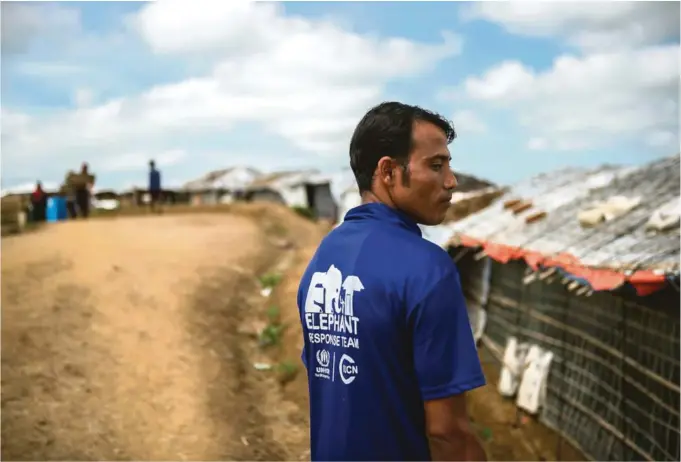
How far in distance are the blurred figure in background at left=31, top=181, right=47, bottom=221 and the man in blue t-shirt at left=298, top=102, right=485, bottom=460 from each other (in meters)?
20.3

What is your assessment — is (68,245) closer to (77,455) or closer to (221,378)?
(221,378)

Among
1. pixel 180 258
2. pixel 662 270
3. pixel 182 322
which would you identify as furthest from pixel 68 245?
pixel 662 270

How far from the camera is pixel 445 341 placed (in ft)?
5.67

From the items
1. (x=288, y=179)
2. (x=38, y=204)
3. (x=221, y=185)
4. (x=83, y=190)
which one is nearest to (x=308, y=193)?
(x=288, y=179)

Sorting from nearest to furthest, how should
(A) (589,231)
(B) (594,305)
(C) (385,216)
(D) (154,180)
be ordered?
1. (C) (385,216)
2. (A) (589,231)
3. (B) (594,305)
4. (D) (154,180)

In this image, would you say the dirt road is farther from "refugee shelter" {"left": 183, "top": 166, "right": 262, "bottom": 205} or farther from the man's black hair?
"refugee shelter" {"left": 183, "top": 166, "right": 262, "bottom": 205}

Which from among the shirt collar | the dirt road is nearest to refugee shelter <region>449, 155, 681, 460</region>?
the dirt road

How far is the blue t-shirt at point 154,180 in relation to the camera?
67.2 feet

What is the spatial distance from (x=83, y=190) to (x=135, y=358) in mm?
13371

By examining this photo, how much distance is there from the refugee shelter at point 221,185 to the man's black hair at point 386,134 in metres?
34.3

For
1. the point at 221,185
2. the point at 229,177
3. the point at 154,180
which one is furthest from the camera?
the point at 229,177

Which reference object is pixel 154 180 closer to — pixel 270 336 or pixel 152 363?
pixel 270 336

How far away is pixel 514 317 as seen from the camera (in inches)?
419

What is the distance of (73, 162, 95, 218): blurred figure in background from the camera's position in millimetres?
19859
